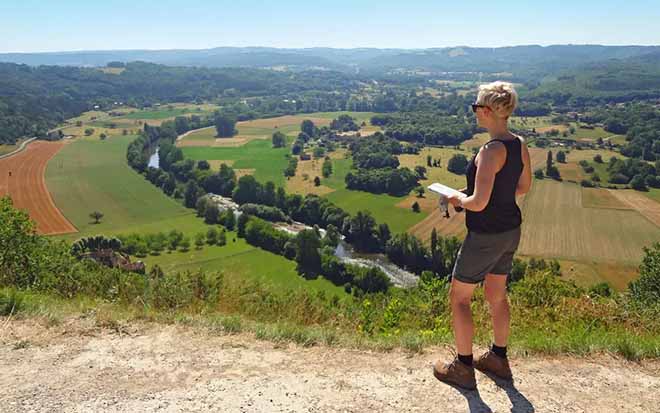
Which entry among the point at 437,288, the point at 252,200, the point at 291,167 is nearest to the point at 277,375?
the point at 437,288

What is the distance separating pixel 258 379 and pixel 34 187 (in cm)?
5897

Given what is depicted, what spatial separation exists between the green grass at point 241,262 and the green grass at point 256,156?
75.1 ft

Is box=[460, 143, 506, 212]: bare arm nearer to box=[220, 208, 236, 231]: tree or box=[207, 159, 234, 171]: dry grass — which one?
box=[220, 208, 236, 231]: tree

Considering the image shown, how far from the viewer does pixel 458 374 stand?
13.7 ft

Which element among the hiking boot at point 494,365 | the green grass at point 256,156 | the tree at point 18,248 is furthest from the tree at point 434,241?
the hiking boot at point 494,365

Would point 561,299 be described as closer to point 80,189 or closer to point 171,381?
point 171,381

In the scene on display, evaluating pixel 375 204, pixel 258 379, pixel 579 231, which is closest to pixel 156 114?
pixel 375 204

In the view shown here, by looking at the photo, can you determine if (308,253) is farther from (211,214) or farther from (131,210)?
(131,210)

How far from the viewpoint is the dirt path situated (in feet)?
13.0

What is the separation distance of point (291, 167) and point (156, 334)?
6547cm

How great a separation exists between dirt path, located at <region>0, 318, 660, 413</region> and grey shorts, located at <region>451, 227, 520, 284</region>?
0.98 metres

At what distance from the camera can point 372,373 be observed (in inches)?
175

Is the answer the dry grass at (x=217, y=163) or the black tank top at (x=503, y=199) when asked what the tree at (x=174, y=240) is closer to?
the dry grass at (x=217, y=163)

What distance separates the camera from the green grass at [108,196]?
4644cm
